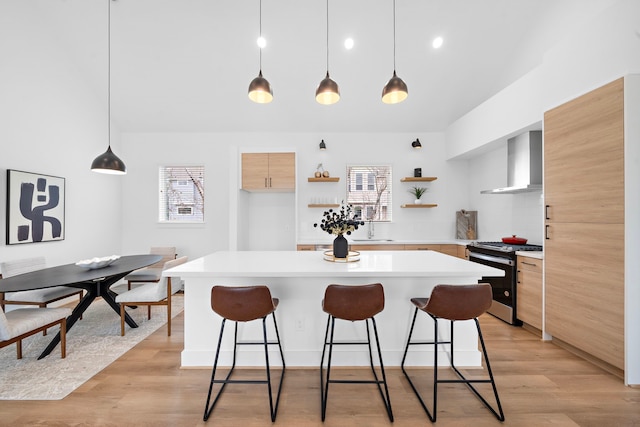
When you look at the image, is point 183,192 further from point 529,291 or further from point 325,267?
point 529,291

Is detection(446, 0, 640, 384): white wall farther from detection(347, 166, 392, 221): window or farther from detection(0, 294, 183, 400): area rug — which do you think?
detection(0, 294, 183, 400): area rug

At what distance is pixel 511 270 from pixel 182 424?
344 centimetres

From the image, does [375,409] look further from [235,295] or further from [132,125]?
[132,125]

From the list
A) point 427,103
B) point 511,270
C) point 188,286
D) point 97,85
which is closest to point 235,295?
point 188,286

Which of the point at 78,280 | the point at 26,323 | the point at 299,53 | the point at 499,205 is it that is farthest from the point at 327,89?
the point at 499,205

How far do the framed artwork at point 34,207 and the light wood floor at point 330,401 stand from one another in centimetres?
229

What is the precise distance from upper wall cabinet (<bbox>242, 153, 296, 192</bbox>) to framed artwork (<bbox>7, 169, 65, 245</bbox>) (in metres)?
2.52

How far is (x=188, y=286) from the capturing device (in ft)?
7.73

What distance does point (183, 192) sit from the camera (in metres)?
5.16

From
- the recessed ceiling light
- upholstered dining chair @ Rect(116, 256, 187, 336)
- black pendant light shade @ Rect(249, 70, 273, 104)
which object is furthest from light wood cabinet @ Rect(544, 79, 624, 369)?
upholstered dining chair @ Rect(116, 256, 187, 336)

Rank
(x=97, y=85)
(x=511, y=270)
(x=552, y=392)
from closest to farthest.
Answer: (x=552, y=392), (x=511, y=270), (x=97, y=85)

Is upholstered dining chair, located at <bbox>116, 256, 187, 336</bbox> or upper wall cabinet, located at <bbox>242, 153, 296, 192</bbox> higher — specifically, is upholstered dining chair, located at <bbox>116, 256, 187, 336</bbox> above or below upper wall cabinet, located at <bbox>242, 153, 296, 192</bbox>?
below

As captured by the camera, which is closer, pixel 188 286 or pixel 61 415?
pixel 61 415

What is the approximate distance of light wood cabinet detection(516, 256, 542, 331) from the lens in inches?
113
